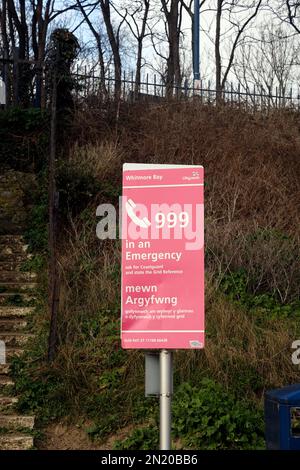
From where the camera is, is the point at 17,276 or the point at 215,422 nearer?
the point at 215,422

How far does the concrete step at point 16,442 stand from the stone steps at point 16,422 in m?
0.28

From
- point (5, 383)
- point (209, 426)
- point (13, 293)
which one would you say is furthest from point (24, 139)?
point (209, 426)

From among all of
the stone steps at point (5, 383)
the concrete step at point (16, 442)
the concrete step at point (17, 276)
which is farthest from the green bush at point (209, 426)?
the concrete step at point (17, 276)

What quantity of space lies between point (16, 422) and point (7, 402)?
40cm

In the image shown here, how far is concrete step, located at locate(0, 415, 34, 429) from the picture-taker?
752 centimetres

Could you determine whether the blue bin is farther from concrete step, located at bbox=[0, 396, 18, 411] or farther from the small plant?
concrete step, located at bbox=[0, 396, 18, 411]

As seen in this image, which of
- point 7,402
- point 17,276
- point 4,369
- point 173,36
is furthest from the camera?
point 173,36

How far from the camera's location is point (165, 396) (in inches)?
192

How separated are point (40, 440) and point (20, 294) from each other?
2740 mm

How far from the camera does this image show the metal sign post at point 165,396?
4840 mm

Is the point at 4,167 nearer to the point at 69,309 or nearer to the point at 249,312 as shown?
the point at 69,309

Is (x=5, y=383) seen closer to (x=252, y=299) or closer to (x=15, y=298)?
(x=15, y=298)

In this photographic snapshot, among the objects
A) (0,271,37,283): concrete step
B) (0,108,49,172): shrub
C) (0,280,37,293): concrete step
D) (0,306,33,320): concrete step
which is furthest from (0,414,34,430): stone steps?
(0,108,49,172): shrub

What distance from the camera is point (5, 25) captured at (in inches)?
938
